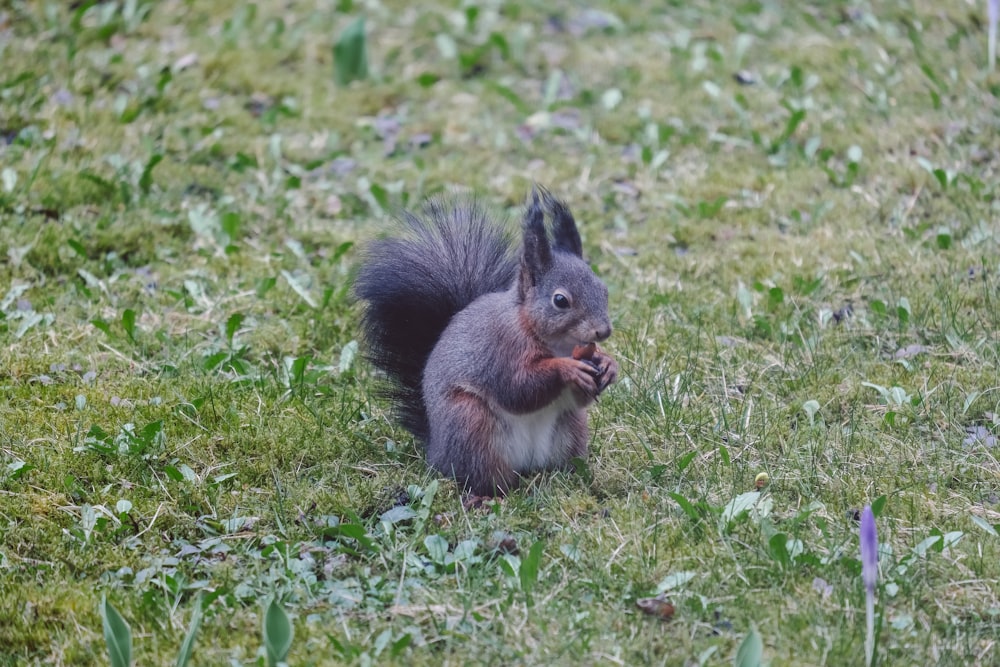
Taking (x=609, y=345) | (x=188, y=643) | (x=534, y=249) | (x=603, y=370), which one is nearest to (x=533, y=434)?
(x=603, y=370)

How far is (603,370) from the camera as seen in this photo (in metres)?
2.65

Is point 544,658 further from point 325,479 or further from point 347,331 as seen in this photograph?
point 347,331

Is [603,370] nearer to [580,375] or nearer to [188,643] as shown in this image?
[580,375]

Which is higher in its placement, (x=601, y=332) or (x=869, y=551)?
(x=869, y=551)

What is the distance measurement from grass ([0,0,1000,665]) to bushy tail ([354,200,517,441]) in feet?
0.54

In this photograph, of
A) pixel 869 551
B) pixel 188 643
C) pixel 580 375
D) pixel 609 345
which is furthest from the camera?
pixel 609 345

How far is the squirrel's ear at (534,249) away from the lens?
2631 mm

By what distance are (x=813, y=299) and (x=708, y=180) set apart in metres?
1.05

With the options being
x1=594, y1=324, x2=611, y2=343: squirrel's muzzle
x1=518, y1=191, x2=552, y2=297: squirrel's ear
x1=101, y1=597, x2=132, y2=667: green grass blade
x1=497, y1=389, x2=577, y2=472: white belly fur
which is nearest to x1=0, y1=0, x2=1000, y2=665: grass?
x1=497, y1=389, x2=577, y2=472: white belly fur

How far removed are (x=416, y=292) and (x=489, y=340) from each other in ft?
1.19

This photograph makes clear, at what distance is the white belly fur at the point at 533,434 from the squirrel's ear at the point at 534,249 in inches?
11.1

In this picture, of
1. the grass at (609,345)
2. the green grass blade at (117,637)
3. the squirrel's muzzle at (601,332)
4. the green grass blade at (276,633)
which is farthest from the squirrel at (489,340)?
the green grass blade at (117,637)

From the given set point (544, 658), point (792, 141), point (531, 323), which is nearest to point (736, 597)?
point (544, 658)

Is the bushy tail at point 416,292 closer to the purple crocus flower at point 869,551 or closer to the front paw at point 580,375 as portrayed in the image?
the front paw at point 580,375
